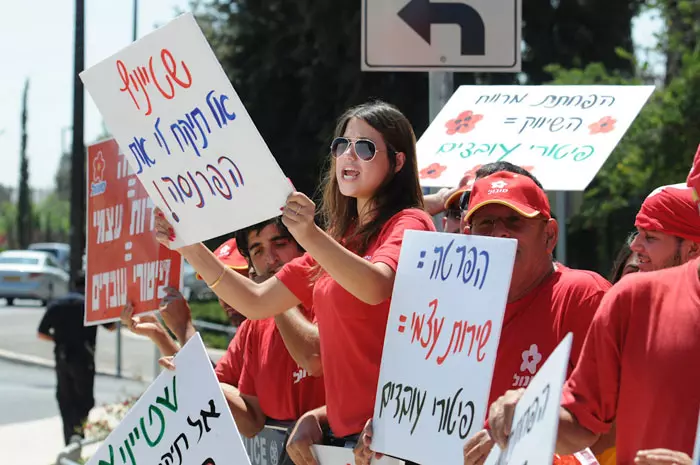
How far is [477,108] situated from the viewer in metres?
5.16

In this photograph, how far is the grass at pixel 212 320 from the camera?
18.0m

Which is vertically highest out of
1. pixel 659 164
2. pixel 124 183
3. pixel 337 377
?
pixel 124 183

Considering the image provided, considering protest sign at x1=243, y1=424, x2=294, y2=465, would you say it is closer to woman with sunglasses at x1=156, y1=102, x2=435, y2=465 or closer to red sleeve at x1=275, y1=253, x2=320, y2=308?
woman with sunglasses at x1=156, y1=102, x2=435, y2=465

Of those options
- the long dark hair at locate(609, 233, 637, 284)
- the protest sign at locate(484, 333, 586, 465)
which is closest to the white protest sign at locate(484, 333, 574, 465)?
the protest sign at locate(484, 333, 586, 465)

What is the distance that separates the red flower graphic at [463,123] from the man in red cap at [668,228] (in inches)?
59.5

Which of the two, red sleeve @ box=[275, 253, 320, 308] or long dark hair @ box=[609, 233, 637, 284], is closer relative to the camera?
red sleeve @ box=[275, 253, 320, 308]

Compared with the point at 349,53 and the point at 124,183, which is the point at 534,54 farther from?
the point at 124,183

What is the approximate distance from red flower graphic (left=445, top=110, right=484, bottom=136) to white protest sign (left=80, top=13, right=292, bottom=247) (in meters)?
1.38

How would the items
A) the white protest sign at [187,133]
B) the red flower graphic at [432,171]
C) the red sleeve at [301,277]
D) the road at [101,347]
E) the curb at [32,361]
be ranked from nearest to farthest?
the white protest sign at [187,133] → the red sleeve at [301,277] → the red flower graphic at [432,171] → the curb at [32,361] → the road at [101,347]

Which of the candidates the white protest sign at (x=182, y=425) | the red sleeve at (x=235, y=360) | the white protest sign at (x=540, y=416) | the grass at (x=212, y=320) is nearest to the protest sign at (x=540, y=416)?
the white protest sign at (x=540, y=416)

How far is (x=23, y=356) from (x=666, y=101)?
1106cm

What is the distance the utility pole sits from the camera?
16.6 m

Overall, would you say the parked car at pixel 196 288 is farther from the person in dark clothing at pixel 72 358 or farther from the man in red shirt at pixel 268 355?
the man in red shirt at pixel 268 355

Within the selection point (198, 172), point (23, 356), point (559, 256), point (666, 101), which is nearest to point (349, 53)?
point (23, 356)
